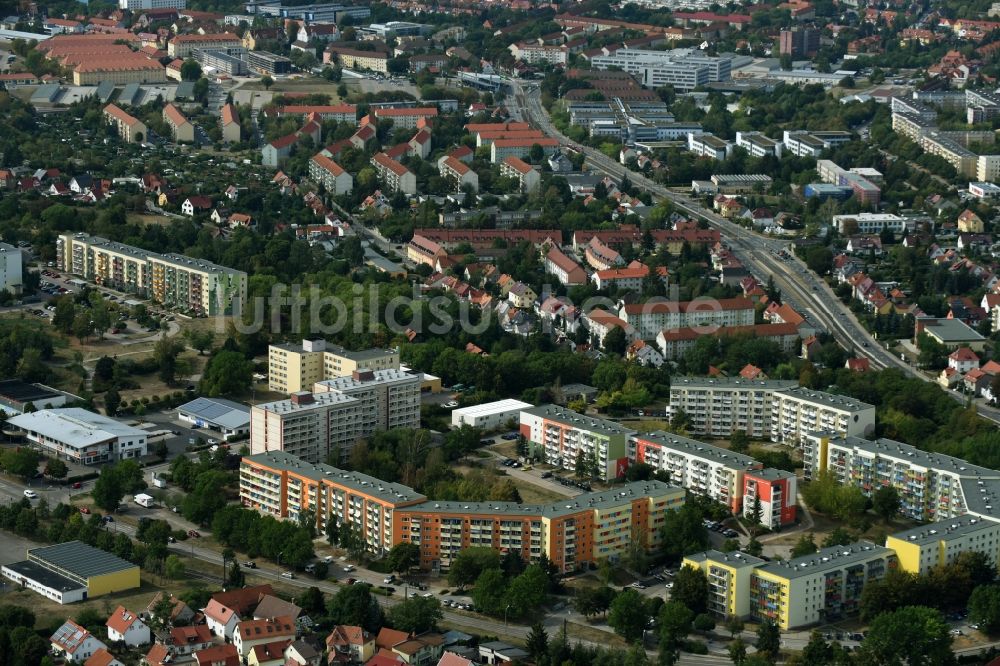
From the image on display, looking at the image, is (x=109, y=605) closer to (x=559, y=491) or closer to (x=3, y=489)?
(x=3, y=489)

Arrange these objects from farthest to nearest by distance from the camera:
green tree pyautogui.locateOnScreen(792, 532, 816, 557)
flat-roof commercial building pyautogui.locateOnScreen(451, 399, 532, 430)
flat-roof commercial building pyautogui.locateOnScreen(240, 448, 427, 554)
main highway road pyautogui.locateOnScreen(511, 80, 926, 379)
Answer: main highway road pyautogui.locateOnScreen(511, 80, 926, 379) → flat-roof commercial building pyautogui.locateOnScreen(451, 399, 532, 430) → flat-roof commercial building pyautogui.locateOnScreen(240, 448, 427, 554) → green tree pyautogui.locateOnScreen(792, 532, 816, 557)

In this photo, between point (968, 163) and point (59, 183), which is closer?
point (59, 183)

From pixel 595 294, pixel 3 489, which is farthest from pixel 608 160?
pixel 3 489

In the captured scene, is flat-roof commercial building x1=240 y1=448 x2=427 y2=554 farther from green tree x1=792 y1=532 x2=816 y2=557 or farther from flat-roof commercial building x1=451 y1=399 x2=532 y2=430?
green tree x1=792 y1=532 x2=816 y2=557

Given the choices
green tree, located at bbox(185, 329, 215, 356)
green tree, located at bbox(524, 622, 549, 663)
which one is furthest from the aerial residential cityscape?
green tree, located at bbox(185, 329, 215, 356)

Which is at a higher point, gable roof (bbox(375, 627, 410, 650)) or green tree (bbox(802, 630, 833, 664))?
gable roof (bbox(375, 627, 410, 650))

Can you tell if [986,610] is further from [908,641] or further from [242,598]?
[242,598]

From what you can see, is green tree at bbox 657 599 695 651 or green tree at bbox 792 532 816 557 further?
green tree at bbox 792 532 816 557
